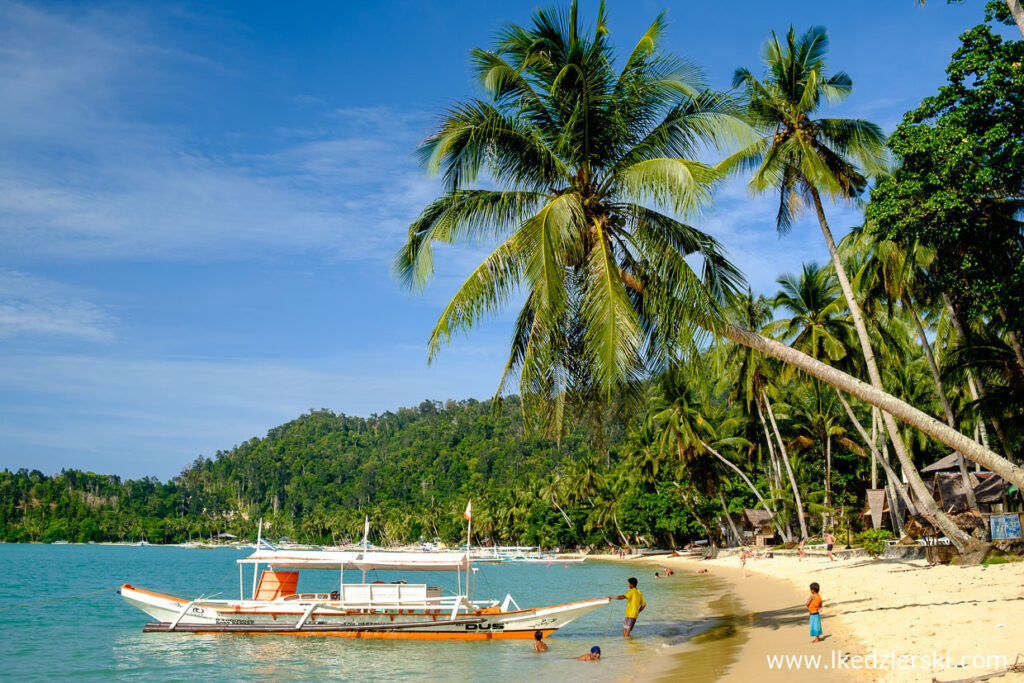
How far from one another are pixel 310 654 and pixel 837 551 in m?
27.4

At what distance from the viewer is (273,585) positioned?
20.7 m

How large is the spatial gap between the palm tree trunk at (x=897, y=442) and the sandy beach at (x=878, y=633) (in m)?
0.84

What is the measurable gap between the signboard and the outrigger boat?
1141 cm

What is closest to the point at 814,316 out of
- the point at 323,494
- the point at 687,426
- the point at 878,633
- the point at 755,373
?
the point at 755,373

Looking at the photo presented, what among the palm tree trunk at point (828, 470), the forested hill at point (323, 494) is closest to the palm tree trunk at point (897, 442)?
the palm tree trunk at point (828, 470)

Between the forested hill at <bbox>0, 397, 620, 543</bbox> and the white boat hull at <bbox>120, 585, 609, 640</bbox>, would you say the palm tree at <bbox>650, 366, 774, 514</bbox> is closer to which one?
the white boat hull at <bbox>120, 585, 609, 640</bbox>

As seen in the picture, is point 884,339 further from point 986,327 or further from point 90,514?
point 90,514

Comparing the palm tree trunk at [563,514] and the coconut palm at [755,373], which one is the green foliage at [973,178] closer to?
the coconut palm at [755,373]

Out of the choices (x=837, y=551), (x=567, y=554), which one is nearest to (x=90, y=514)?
(x=567, y=554)

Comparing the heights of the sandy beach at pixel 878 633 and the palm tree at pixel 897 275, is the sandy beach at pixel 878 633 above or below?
below

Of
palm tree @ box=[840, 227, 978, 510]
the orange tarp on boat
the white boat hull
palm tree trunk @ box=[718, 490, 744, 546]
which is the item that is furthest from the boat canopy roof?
palm tree trunk @ box=[718, 490, 744, 546]

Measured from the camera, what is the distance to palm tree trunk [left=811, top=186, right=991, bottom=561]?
15.7m

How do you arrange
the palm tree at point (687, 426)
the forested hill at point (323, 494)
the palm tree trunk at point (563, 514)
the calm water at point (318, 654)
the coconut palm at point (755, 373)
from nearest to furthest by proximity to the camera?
the calm water at point (318, 654) → the coconut palm at point (755, 373) → the palm tree at point (687, 426) → the palm tree trunk at point (563, 514) → the forested hill at point (323, 494)

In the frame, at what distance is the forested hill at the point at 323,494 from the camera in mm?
133750
